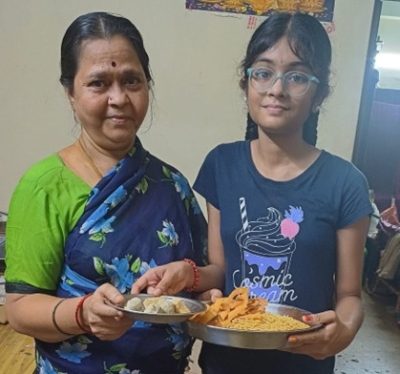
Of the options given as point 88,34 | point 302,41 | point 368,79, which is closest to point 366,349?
point 368,79

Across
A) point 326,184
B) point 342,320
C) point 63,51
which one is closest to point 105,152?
point 63,51

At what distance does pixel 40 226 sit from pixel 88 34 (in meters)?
0.40

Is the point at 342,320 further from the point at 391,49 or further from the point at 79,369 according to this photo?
the point at 391,49

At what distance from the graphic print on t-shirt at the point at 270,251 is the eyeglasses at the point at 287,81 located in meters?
0.25

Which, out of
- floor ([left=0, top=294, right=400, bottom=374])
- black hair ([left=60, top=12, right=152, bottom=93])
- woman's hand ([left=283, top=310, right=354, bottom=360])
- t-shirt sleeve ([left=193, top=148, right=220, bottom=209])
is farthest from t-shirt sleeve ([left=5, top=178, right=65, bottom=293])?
floor ([left=0, top=294, right=400, bottom=374])

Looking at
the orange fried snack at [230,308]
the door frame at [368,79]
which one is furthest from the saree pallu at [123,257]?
the door frame at [368,79]

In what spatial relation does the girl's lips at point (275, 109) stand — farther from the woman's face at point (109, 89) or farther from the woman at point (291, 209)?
the woman's face at point (109, 89)

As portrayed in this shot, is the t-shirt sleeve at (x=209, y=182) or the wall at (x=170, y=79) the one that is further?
the wall at (x=170, y=79)

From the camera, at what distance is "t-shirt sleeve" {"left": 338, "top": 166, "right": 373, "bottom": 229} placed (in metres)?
1.12

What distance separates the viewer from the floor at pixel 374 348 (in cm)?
307

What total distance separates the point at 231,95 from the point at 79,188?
67.5 inches

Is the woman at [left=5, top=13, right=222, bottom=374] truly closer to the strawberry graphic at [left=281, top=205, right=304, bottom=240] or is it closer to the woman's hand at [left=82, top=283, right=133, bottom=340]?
the woman's hand at [left=82, top=283, right=133, bottom=340]

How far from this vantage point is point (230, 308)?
1073mm

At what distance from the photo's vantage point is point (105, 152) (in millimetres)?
1148
